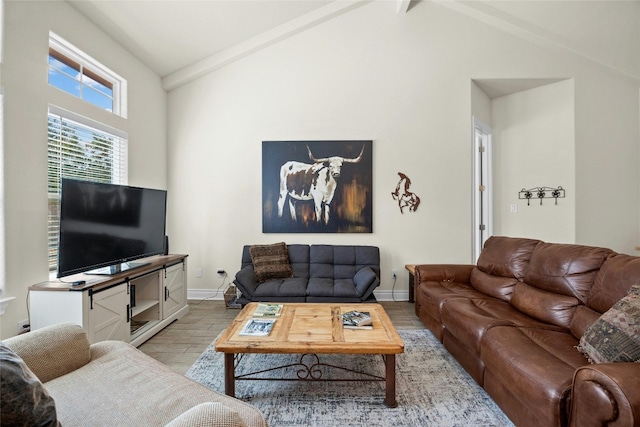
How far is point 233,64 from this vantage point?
3895mm

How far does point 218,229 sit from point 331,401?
2770 millimetres

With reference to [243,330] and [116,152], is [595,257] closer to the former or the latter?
[243,330]

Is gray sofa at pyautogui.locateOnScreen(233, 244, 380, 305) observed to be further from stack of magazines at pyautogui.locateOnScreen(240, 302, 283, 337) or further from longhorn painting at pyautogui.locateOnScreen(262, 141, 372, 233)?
stack of magazines at pyautogui.locateOnScreen(240, 302, 283, 337)

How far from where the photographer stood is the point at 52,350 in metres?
1.34

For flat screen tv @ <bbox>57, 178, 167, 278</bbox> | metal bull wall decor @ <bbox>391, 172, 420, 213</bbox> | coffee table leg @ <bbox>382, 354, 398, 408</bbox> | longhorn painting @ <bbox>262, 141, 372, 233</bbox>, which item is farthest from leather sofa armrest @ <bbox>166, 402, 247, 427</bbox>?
metal bull wall decor @ <bbox>391, 172, 420, 213</bbox>

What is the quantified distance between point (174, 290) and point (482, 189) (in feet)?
14.2

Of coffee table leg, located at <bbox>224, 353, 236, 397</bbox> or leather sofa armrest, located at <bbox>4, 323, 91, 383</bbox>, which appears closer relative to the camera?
leather sofa armrest, located at <bbox>4, 323, 91, 383</bbox>

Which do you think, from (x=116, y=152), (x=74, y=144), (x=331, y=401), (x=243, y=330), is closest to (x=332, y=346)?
(x=331, y=401)

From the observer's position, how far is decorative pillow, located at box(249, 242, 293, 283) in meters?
3.44

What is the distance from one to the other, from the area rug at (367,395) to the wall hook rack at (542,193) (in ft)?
9.19

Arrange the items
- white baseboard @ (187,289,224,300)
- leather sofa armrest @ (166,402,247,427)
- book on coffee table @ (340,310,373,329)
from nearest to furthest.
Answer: leather sofa armrest @ (166,402,247,427) < book on coffee table @ (340,310,373,329) < white baseboard @ (187,289,224,300)

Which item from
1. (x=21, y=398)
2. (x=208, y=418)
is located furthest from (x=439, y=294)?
(x=21, y=398)

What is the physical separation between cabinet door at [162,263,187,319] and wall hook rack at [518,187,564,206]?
4611mm

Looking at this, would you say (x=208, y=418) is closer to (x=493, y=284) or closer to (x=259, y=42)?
(x=493, y=284)
